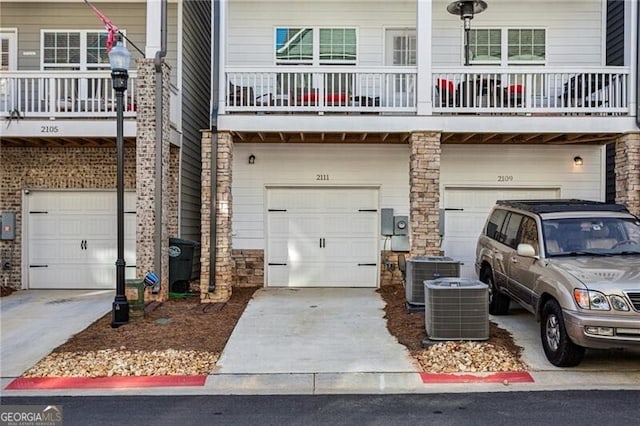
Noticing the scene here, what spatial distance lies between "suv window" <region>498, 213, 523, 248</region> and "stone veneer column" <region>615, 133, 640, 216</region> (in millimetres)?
3114

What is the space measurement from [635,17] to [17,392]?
39.3 feet

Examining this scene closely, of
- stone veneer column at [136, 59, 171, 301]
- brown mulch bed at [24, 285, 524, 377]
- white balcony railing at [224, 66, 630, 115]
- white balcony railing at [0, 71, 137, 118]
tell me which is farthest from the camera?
white balcony railing at [0, 71, 137, 118]

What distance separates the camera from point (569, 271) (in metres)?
6.24

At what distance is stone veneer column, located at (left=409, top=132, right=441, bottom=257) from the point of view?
997 centimetres

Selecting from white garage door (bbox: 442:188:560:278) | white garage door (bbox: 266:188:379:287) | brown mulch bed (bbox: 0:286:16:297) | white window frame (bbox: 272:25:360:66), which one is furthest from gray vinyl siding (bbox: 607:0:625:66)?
brown mulch bed (bbox: 0:286:16:297)

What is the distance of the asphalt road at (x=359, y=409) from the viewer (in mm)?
5000

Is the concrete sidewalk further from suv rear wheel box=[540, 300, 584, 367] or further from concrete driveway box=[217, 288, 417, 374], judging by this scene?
suv rear wheel box=[540, 300, 584, 367]

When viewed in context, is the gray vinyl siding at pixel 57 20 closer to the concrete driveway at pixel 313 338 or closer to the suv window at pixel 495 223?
the concrete driveway at pixel 313 338

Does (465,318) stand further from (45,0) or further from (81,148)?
(45,0)

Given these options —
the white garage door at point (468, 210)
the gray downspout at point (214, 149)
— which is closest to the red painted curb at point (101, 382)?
the gray downspout at point (214, 149)

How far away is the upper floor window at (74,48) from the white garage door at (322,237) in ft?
17.7

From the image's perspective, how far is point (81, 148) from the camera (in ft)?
39.1

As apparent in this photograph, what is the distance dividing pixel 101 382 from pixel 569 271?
573 centimetres

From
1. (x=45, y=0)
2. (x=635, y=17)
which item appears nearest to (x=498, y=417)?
(x=635, y=17)
